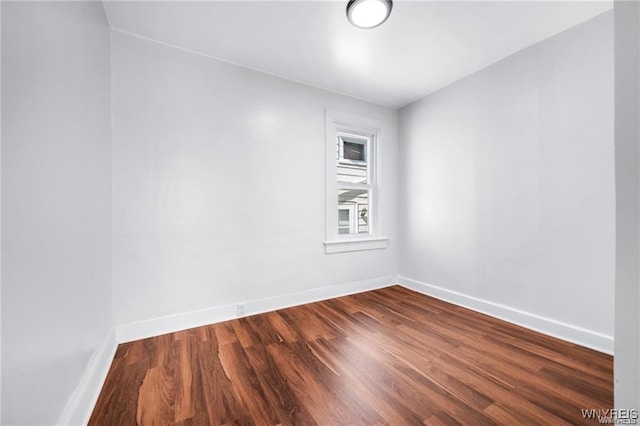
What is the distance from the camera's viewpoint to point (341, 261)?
305cm

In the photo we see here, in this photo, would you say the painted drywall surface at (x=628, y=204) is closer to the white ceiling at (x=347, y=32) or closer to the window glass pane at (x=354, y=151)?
the white ceiling at (x=347, y=32)

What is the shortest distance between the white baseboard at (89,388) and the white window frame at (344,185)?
2.06 metres

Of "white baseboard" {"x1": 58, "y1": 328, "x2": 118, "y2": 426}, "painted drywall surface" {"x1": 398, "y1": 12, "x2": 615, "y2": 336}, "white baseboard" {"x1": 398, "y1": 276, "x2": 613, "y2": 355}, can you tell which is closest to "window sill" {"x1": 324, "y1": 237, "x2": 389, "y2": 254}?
"painted drywall surface" {"x1": 398, "y1": 12, "x2": 615, "y2": 336}

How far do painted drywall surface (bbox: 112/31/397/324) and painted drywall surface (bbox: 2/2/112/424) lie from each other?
1.63 ft

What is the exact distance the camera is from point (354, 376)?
5.05 ft

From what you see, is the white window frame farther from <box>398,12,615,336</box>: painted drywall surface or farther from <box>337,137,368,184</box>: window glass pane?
<box>398,12,615,336</box>: painted drywall surface

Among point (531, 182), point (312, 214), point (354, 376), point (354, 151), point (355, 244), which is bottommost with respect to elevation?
point (354, 376)

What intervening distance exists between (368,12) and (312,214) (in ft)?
6.16

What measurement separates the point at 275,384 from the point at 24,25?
1947 mm

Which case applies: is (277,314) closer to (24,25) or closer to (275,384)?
(275,384)

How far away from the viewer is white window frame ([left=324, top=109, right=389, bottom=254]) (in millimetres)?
2959

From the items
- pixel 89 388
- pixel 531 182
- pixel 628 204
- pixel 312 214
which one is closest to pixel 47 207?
pixel 89 388

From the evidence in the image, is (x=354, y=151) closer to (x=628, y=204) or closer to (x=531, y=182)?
(x=531, y=182)

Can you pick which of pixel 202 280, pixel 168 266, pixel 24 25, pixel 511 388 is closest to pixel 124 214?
pixel 168 266
